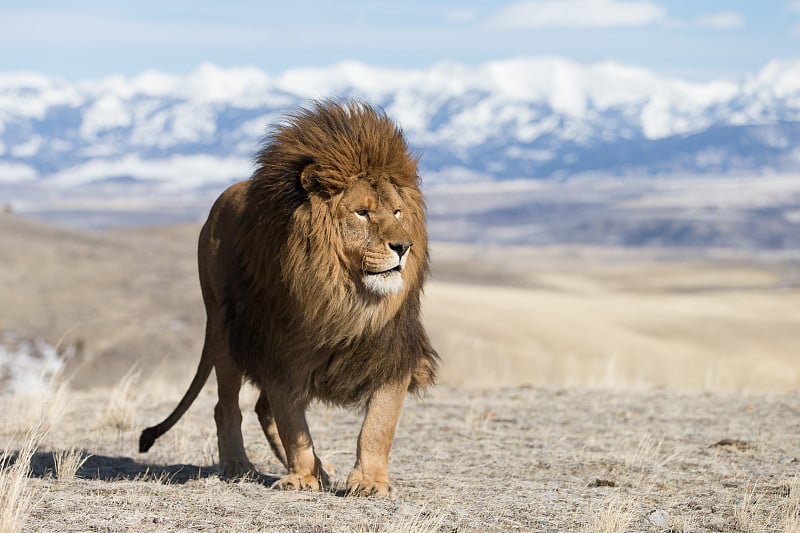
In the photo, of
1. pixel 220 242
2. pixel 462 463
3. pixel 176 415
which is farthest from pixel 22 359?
pixel 462 463

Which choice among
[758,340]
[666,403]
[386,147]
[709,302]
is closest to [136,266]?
[758,340]

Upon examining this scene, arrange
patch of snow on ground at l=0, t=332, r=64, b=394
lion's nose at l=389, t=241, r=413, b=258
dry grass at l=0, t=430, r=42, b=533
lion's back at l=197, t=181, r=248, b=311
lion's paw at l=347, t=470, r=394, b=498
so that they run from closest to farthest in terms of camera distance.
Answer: dry grass at l=0, t=430, r=42, b=533 < lion's nose at l=389, t=241, r=413, b=258 < lion's paw at l=347, t=470, r=394, b=498 < lion's back at l=197, t=181, r=248, b=311 < patch of snow on ground at l=0, t=332, r=64, b=394

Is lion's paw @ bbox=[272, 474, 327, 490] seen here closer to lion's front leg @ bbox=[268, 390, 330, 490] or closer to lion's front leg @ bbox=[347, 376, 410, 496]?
lion's front leg @ bbox=[268, 390, 330, 490]

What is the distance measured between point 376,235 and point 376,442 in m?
1.02

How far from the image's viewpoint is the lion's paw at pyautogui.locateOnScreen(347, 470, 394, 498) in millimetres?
5781

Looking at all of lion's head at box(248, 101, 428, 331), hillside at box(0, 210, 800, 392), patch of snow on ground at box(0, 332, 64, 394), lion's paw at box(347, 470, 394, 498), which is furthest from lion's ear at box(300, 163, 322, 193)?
patch of snow on ground at box(0, 332, 64, 394)

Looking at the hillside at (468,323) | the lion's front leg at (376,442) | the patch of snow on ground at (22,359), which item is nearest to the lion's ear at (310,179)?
the lion's front leg at (376,442)

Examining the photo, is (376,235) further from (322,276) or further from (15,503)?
(15,503)

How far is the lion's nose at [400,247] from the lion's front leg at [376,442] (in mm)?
743

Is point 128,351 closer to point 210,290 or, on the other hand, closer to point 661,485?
point 210,290

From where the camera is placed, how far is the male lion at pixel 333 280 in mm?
5664

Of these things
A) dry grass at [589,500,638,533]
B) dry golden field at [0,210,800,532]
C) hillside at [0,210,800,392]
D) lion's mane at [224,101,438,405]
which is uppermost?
lion's mane at [224,101,438,405]

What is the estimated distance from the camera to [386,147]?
19.5 feet

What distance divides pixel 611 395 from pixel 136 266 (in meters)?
26.1
